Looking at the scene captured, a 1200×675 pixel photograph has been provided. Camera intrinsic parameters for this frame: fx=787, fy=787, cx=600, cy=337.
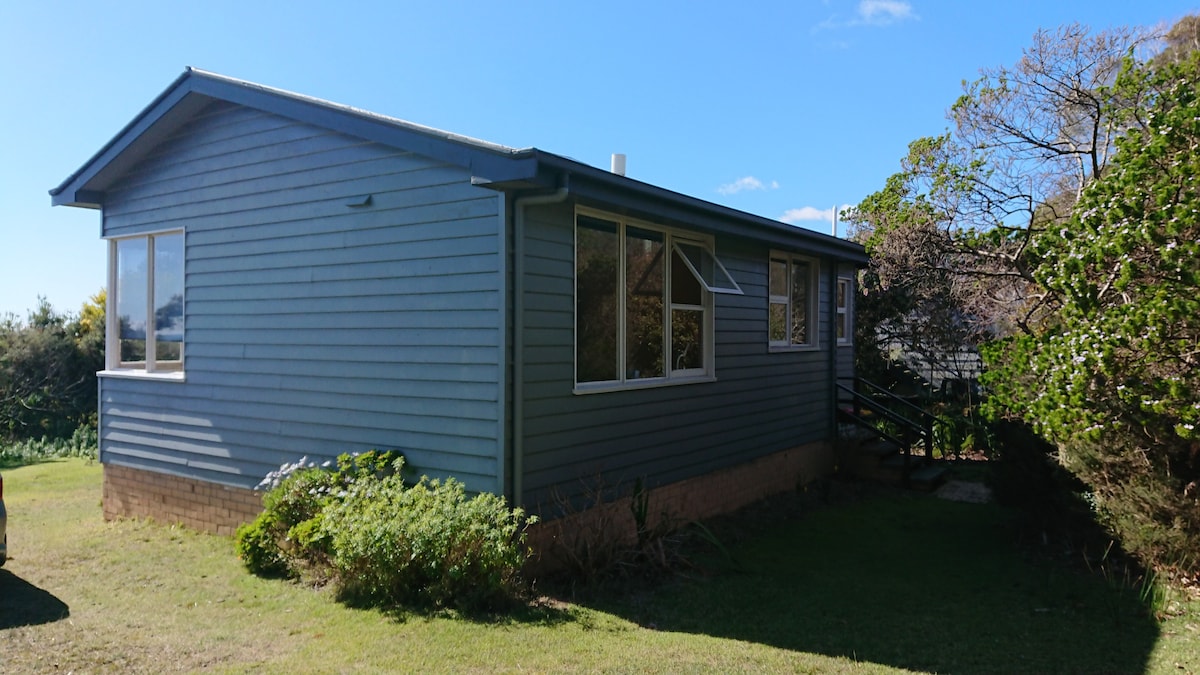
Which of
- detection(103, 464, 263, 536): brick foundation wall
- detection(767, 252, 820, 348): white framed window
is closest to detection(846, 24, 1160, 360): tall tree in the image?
detection(767, 252, 820, 348): white framed window

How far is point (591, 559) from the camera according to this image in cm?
654

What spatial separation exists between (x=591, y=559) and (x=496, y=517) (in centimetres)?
108

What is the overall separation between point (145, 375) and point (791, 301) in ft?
27.5

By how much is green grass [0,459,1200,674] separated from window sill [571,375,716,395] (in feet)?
5.86

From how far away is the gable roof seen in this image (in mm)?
5984

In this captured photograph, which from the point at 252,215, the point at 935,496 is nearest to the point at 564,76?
the point at 252,215

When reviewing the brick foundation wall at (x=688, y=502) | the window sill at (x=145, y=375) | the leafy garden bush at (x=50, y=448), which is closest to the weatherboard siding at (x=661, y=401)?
the brick foundation wall at (x=688, y=502)

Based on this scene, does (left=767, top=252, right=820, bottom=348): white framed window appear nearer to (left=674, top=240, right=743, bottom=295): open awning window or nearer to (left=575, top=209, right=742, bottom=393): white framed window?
(left=674, top=240, right=743, bottom=295): open awning window

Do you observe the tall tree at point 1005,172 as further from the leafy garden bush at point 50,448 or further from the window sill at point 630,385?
the leafy garden bush at point 50,448

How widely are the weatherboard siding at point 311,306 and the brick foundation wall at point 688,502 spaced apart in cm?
85

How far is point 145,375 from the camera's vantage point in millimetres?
9109

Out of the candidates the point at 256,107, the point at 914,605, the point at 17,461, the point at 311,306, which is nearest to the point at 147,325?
the point at 311,306

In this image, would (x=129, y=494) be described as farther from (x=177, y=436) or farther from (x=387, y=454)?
(x=387, y=454)

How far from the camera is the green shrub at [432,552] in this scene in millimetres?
5730
